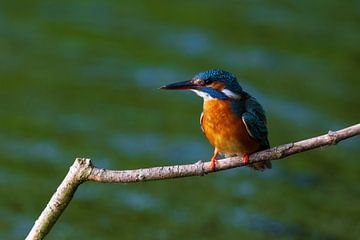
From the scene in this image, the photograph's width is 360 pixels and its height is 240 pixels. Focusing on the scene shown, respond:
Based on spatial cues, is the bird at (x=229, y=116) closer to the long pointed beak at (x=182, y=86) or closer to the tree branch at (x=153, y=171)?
the long pointed beak at (x=182, y=86)

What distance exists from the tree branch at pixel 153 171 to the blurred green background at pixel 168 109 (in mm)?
4177

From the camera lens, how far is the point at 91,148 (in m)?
10.9

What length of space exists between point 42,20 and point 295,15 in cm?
327

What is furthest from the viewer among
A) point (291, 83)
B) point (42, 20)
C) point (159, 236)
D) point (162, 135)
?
point (42, 20)

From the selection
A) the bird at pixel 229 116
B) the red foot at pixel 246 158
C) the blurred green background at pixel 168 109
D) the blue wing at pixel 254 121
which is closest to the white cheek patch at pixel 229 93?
the bird at pixel 229 116

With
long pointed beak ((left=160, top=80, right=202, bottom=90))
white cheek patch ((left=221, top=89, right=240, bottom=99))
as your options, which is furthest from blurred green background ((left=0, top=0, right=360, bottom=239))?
long pointed beak ((left=160, top=80, right=202, bottom=90))

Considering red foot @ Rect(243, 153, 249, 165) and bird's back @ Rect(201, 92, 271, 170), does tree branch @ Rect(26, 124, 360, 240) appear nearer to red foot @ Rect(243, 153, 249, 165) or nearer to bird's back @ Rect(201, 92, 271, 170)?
red foot @ Rect(243, 153, 249, 165)

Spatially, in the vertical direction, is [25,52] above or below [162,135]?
above

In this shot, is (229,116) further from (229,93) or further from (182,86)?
(182,86)

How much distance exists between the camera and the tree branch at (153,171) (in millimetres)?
4707

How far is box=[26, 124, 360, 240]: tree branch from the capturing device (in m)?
4.71

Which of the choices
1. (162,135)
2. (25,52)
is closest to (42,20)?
(25,52)

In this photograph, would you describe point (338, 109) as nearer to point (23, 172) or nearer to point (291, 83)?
point (291, 83)

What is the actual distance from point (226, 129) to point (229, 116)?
0.22 ft
